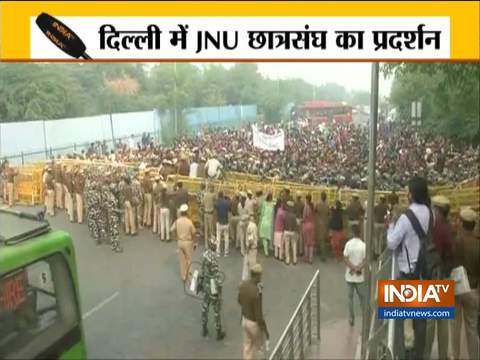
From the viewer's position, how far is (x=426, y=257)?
193 cm

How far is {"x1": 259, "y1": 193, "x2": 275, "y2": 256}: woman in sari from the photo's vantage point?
2.04m

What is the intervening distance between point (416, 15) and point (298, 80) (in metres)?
0.41

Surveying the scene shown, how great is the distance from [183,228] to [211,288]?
236 millimetres

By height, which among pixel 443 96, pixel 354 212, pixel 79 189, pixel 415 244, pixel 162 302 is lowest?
pixel 162 302

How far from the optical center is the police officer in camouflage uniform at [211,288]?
6.73 feet

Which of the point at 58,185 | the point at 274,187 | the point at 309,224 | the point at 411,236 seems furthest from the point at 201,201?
the point at 411,236

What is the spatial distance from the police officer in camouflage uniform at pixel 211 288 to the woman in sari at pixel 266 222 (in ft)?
0.59

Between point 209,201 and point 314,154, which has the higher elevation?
point 314,154

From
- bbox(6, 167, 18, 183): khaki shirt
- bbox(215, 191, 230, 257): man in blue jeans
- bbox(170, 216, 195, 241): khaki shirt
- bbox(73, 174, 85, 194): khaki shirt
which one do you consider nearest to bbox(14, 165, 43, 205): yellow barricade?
bbox(6, 167, 18, 183): khaki shirt

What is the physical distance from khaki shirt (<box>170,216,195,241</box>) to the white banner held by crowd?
1.21 feet

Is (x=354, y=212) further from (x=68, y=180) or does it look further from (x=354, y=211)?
(x=68, y=180)

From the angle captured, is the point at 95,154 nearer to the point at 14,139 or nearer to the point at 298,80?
the point at 14,139

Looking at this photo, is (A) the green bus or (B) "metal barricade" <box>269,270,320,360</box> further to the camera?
(B) "metal barricade" <box>269,270,320,360</box>

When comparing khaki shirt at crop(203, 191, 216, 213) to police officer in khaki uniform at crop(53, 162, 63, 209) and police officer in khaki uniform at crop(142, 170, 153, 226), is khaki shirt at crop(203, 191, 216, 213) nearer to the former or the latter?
police officer in khaki uniform at crop(142, 170, 153, 226)
